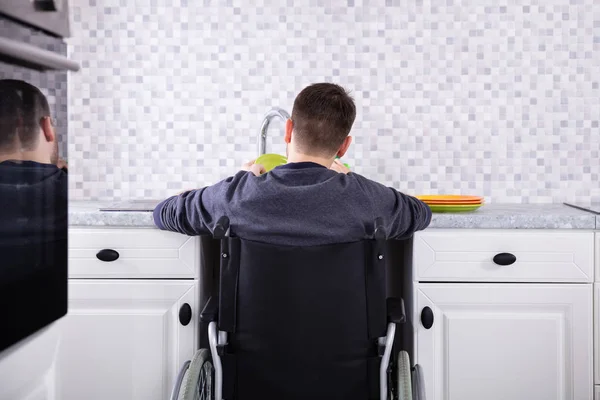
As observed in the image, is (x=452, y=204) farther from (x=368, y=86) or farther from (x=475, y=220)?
(x=368, y=86)

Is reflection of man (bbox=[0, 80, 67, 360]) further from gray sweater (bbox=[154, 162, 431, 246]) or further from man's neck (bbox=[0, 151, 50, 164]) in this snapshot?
gray sweater (bbox=[154, 162, 431, 246])

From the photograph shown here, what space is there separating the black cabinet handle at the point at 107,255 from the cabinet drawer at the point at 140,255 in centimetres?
2

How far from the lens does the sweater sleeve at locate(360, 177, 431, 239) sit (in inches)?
53.4

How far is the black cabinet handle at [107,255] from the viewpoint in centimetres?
167

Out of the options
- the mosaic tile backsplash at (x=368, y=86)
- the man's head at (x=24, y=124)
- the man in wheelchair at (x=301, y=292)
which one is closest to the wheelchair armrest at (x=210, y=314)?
the man in wheelchair at (x=301, y=292)

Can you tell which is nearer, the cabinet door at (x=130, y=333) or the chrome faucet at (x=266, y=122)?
the cabinet door at (x=130, y=333)

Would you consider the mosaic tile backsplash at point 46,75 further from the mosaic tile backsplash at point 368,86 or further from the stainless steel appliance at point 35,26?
the mosaic tile backsplash at point 368,86

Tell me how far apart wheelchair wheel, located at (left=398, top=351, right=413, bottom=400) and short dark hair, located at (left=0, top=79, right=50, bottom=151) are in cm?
99

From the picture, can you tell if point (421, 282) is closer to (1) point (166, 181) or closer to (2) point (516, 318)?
(2) point (516, 318)

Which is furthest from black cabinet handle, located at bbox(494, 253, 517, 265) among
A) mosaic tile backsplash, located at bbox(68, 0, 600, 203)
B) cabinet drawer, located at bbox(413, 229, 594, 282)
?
mosaic tile backsplash, located at bbox(68, 0, 600, 203)

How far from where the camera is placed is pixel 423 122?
2.31 m

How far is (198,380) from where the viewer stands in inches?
60.4

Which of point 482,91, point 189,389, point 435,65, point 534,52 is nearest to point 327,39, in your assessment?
A: point 435,65

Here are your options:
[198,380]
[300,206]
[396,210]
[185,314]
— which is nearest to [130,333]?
[185,314]
